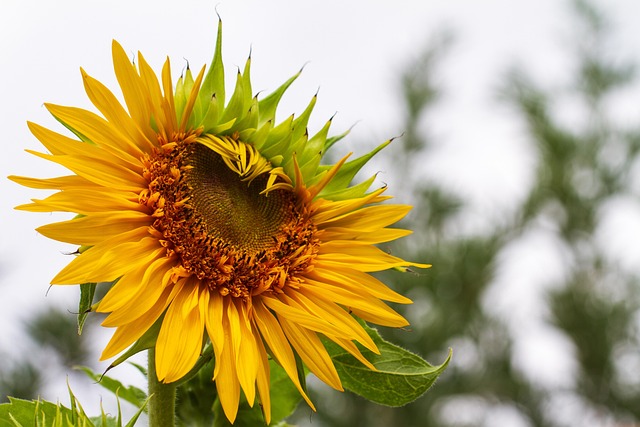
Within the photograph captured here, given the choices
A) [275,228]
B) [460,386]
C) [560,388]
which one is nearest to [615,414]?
[560,388]

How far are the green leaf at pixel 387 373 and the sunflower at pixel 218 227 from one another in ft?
0.10

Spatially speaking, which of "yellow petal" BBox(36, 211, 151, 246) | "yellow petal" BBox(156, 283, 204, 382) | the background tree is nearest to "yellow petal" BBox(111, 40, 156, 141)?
"yellow petal" BBox(36, 211, 151, 246)

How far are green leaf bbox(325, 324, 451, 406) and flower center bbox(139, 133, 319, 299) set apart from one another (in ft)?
0.38

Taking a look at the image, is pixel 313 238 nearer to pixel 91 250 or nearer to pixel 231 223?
pixel 231 223

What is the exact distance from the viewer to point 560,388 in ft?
23.8

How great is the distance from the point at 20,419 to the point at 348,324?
1.26ft

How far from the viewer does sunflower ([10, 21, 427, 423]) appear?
895 mm

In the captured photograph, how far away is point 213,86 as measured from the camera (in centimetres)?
102

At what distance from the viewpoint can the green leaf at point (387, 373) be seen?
3.32ft

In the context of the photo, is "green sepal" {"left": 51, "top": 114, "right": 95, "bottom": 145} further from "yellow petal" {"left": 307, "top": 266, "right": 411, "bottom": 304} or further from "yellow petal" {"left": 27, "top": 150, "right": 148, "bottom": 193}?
"yellow petal" {"left": 307, "top": 266, "right": 411, "bottom": 304}

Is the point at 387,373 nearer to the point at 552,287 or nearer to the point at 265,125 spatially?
→ the point at 265,125

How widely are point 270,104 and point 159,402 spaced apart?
0.38 meters

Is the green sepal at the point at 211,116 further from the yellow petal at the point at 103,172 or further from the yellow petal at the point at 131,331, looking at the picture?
the yellow petal at the point at 131,331

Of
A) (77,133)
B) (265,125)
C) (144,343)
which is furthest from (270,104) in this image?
(144,343)
